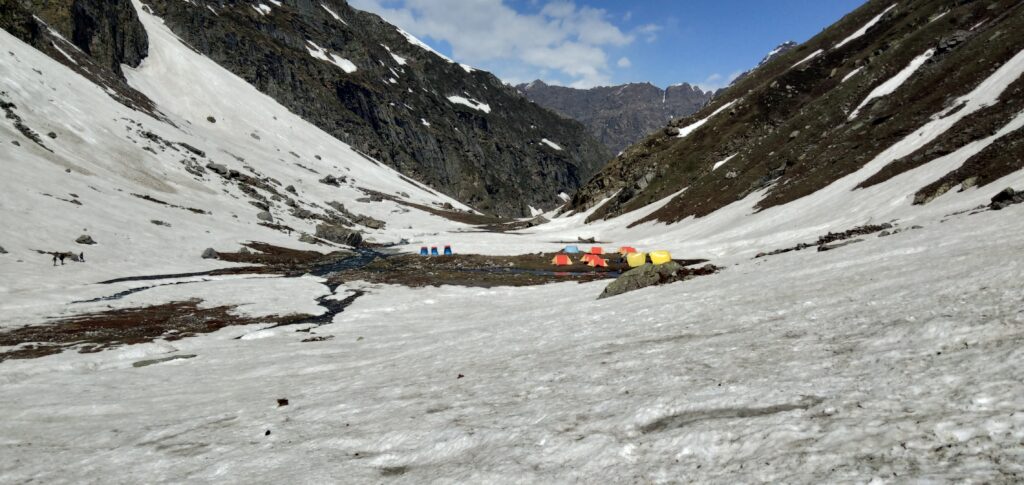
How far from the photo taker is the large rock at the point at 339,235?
4063 inches

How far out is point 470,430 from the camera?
995 centimetres

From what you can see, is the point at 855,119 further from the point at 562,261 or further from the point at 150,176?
the point at 150,176

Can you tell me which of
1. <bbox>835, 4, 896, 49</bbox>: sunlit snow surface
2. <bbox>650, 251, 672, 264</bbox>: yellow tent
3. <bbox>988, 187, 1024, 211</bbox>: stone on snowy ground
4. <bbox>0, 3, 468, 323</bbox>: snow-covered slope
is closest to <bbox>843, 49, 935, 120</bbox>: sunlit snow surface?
<bbox>650, 251, 672, 264</bbox>: yellow tent

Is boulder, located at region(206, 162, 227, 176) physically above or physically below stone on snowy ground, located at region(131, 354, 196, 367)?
above

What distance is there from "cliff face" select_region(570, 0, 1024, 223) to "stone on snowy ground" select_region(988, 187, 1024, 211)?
1164 centimetres

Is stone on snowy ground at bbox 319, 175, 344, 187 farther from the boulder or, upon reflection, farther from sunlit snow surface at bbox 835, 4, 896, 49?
sunlit snow surface at bbox 835, 4, 896, 49

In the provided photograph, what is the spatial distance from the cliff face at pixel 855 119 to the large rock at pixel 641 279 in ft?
76.4

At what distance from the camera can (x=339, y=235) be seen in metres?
105

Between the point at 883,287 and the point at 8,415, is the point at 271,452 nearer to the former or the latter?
the point at 8,415

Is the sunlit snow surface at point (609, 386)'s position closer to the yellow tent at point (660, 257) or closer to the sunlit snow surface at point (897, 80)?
the yellow tent at point (660, 257)

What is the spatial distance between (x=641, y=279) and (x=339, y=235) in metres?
86.6

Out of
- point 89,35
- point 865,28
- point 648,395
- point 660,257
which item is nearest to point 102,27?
point 89,35

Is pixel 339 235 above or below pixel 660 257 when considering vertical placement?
above

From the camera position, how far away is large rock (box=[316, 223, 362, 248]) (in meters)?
103
